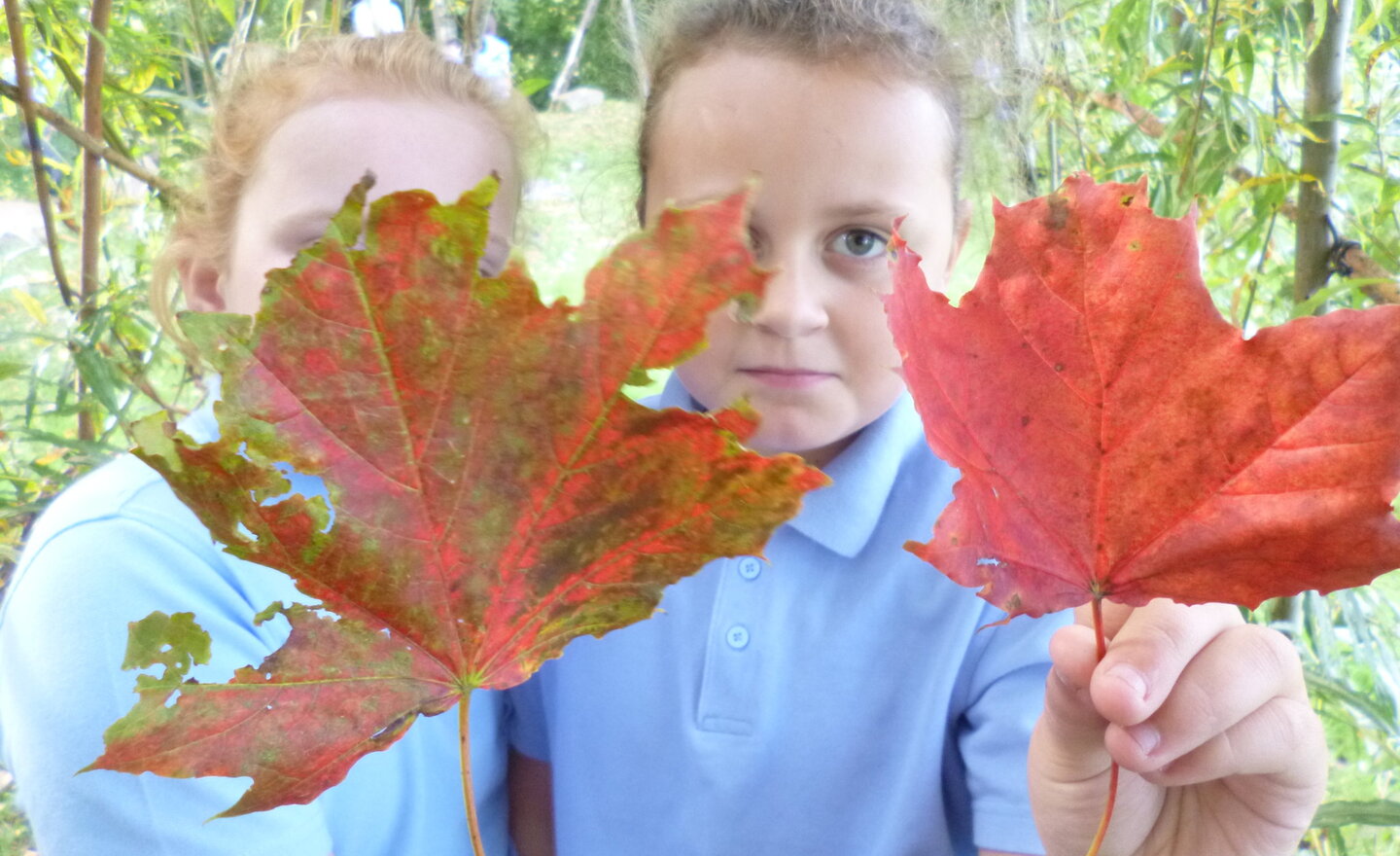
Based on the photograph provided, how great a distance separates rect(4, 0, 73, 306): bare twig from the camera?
0.85 meters

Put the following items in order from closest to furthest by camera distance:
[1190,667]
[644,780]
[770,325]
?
1. [1190,667]
2. [770,325]
3. [644,780]

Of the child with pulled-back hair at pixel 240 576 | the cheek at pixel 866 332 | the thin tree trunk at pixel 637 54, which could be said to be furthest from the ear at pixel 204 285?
the cheek at pixel 866 332

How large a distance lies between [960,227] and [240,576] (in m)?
0.59

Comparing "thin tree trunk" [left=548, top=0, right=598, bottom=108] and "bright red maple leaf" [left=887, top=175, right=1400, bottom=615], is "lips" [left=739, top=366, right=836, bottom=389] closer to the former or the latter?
"bright red maple leaf" [left=887, top=175, right=1400, bottom=615]

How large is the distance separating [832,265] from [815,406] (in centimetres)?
9

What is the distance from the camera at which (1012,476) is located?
23 cm

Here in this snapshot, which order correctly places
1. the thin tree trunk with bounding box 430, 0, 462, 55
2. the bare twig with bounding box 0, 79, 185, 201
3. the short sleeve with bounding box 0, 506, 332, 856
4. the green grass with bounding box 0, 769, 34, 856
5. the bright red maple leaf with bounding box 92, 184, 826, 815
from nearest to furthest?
the bright red maple leaf with bounding box 92, 184, 826, 815 → the short sleeve with bounding box 0, 506, 332, 856 → the bare twig with bounding box 0, 79, 185, 201 → the thin tree trunk with bounding box 430, 0, 462, 55 → the green grass with bounding box 0, 769, 34, 856

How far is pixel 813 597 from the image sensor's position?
707 mm

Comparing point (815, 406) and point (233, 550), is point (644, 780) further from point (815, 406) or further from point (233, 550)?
point (233, 550)

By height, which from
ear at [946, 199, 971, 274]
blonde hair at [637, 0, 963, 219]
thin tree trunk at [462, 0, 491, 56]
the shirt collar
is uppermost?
thin tree trunk at [462, 0, 491, 56]

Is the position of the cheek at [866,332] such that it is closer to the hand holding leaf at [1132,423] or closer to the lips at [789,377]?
the lips at [789,377]

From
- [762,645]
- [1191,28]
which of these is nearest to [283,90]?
[762,645]

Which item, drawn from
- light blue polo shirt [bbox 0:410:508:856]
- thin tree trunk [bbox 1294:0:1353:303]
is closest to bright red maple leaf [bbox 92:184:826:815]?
light blue polo shirt [bbox 0:410:508:856]

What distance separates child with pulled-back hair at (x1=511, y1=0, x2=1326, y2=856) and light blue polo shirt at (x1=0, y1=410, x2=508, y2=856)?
0.23 m
